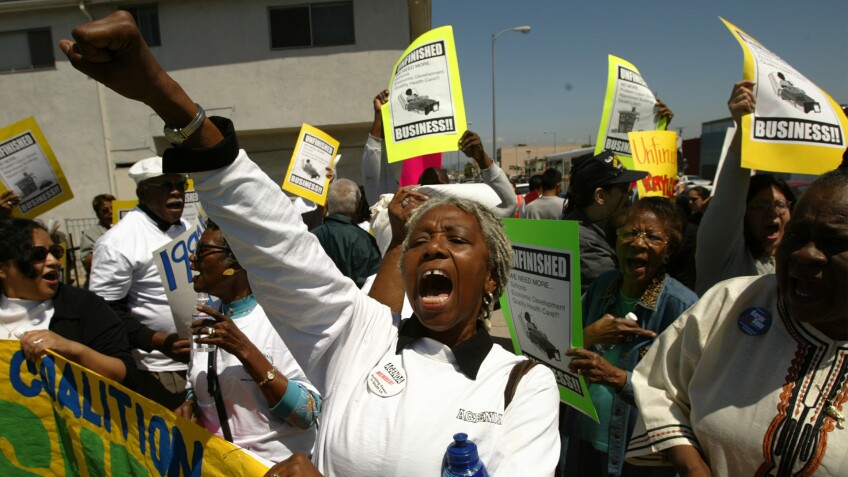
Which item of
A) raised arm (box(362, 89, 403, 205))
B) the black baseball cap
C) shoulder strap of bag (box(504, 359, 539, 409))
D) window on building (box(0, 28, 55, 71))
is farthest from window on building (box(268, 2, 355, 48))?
shoulder strap of bag (box(504, 359, 539, 409))

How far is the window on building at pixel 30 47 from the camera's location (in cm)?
1523

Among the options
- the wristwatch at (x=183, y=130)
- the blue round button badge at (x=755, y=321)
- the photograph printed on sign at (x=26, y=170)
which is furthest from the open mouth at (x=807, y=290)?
the photograph printed on sign at (x=26, y=170)

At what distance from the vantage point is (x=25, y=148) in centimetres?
486

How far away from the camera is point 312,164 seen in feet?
17.7

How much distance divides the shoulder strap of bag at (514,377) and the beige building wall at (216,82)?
549 inches

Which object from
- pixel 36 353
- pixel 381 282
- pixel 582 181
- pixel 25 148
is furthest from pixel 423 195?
pixel 25 148

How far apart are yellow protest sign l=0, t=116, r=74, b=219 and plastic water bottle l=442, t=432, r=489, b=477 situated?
4939 mm

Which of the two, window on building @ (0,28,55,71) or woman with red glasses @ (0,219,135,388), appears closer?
woman with red glasses @ (0,219,135,388)

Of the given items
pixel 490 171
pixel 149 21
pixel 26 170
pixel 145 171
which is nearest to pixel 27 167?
pixel 26 170

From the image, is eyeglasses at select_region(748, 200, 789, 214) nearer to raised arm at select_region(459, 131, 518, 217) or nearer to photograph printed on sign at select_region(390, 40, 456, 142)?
raised arm at select_region(459, 131, 518, 217)

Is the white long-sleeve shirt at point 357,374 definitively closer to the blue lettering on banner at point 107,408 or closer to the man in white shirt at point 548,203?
the blue lettering on banner at point 107,408

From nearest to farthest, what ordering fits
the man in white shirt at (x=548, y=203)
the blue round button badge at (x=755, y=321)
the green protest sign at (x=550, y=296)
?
1. the blue round button badge at (x=755, y=321)
2. the green protest sign at (x=550, y=296)
3. the man in white shirt at (x=548, y=203)

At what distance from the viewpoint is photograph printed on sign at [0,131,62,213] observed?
4.80 metres

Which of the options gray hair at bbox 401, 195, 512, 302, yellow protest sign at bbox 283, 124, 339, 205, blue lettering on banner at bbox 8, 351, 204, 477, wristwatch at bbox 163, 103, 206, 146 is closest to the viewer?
wristwatch at bbox 163, 103, 206, 146
